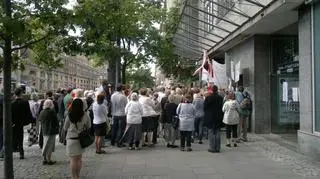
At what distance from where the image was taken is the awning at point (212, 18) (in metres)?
16.3

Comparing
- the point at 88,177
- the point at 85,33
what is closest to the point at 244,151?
the point at 88,177

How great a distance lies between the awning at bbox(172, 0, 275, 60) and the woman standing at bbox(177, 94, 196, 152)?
11.2 ft

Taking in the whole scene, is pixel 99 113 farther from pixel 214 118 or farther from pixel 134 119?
pixel 214 118

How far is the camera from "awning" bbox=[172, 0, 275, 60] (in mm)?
16344

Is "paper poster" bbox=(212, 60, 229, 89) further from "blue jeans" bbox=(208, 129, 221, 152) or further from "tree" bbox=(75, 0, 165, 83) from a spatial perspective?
"blue jeans" bbox=(208, 129, 221, 152)

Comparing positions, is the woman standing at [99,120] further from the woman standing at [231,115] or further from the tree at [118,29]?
the woman standing at [231,115]

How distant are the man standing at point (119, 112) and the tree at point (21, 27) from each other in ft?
18.5

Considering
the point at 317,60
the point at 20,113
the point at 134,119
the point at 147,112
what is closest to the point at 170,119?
the point at 147,112

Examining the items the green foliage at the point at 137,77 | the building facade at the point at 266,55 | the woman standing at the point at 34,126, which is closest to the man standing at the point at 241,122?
the building facade at the point at 266,55

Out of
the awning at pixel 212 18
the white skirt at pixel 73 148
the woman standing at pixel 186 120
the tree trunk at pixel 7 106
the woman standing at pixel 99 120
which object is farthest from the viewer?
the awning at pixel 212 18

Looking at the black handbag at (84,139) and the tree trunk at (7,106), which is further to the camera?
the black handbag at (84,139)

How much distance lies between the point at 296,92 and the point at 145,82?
2663 cm

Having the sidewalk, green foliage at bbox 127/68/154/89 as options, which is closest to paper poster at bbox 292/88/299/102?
the sidewalk

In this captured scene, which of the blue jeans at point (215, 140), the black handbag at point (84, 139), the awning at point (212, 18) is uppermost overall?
the awning at point (212, 18)
